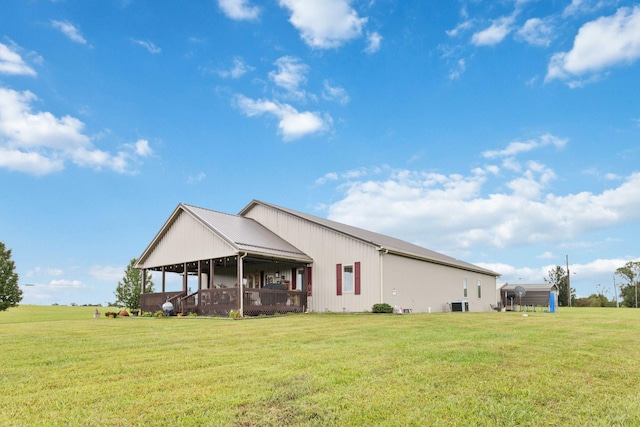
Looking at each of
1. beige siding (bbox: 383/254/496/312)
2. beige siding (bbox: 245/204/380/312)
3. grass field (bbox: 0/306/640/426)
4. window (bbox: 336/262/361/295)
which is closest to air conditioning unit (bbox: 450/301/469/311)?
beige siding (bbox: 383/254/496/312)

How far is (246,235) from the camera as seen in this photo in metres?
22.0

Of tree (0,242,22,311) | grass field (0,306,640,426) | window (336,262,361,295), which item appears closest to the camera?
grass field (0,306,640,426)

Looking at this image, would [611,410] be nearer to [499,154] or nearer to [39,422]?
[39,422]

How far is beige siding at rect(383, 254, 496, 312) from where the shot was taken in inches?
830

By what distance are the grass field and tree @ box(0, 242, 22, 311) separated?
33581mm

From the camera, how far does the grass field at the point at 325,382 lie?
4.39 meters

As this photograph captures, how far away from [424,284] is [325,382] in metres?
19.7

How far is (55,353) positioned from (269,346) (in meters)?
3.92

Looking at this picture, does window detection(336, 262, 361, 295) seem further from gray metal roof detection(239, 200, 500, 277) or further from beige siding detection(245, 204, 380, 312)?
gray metal roof detection(239, 200, 500, 277)

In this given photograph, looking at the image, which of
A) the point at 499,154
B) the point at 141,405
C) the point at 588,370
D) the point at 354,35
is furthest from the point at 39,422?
the point at 499,154

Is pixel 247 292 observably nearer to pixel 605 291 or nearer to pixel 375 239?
pixel 375 239

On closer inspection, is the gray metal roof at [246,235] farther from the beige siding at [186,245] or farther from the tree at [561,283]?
the tree at [561,283]

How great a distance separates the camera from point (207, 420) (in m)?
4.19

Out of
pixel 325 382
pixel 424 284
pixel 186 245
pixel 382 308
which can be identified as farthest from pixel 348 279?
pixel 325 382
